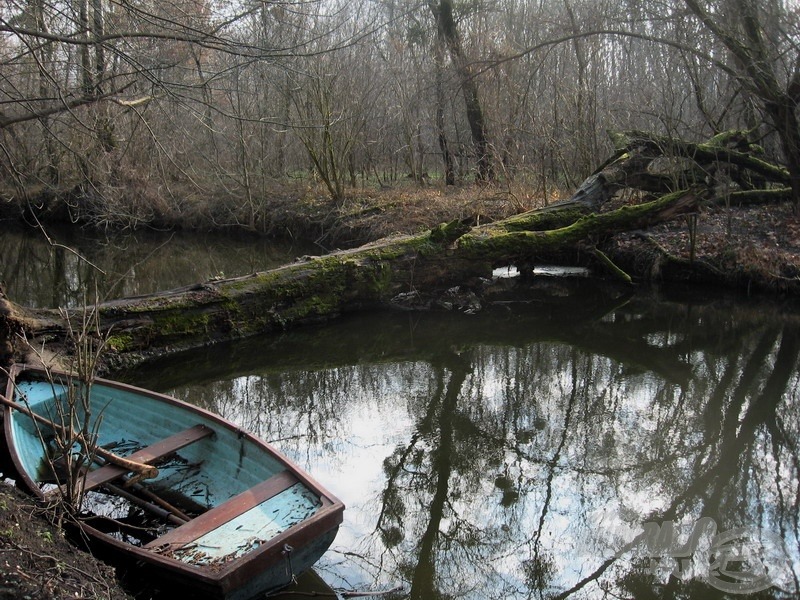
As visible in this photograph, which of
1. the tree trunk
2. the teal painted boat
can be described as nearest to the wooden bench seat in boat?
the teal painted boat

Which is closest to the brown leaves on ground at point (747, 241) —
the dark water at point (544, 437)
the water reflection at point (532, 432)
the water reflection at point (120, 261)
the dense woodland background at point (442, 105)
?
the dark water at point (544, 437)

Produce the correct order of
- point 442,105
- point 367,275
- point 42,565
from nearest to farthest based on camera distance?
point 42,565, point 367,275, point 442,105

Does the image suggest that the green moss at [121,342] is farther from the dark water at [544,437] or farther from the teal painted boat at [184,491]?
the teal painted boat at [184,491]

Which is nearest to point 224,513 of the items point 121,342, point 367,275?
point 121,342

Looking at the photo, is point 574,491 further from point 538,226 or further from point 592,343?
point 538,226

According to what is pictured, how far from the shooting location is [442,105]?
56.6ft

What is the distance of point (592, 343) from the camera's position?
9.43 metres

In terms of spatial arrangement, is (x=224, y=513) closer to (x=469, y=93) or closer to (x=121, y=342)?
(x=121, y=342)

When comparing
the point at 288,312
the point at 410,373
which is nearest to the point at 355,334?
the point at 288,312

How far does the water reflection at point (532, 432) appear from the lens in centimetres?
452

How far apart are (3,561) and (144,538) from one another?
1.66 meters

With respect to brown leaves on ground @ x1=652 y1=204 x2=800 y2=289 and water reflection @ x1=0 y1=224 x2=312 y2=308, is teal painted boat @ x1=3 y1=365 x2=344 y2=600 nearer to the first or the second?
water reflection @ x1=0 y1=224 x2=312 y2=308

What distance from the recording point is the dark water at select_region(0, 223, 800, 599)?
4.46 m

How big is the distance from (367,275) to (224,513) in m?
6.28
